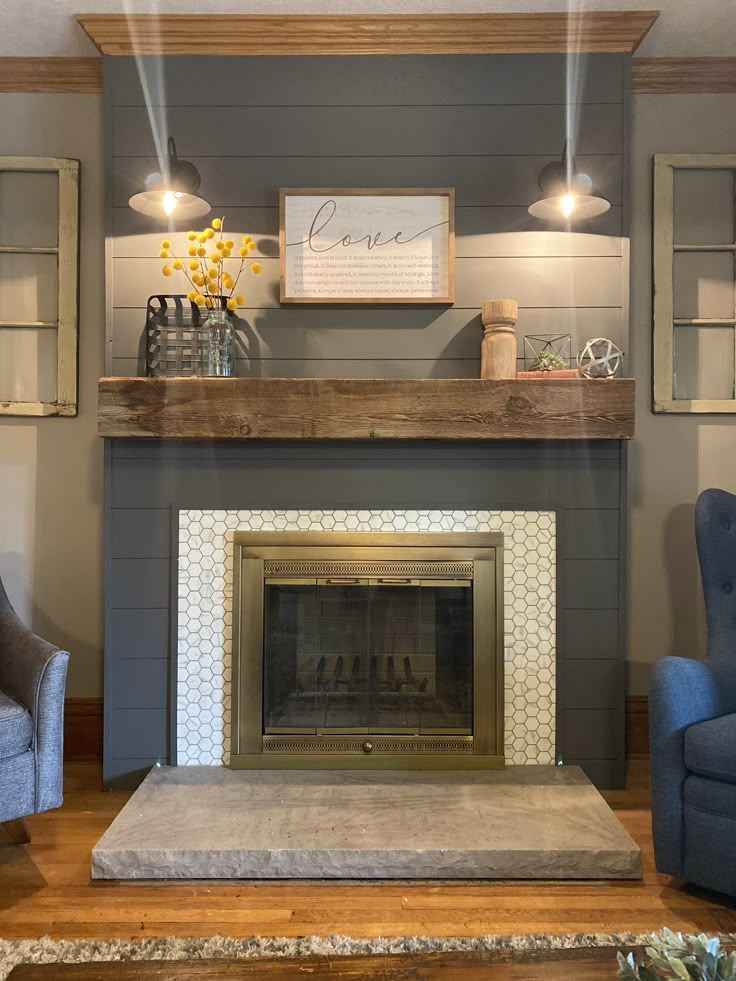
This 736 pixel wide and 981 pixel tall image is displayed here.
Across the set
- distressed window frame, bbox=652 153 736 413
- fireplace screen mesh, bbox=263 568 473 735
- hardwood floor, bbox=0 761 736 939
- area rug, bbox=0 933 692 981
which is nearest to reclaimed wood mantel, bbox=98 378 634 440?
distressed window frame, bbox=652 153 736 413

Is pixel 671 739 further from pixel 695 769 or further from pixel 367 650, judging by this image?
pixel 367 650

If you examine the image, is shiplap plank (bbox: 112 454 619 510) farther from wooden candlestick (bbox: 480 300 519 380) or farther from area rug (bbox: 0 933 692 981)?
area rug (bbox: 0 933 692 981)

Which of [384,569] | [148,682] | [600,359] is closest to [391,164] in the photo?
[600,359]

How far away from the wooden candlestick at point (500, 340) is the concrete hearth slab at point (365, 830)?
4.48ft

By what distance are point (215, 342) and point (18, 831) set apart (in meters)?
1.63

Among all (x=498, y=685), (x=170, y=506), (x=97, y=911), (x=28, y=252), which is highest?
(x=28, y=252)

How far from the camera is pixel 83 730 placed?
294 cm

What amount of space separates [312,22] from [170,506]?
1.71m

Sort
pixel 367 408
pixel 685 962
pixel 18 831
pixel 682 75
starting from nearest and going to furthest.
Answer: pixel 685 962
pixel 18 831
pixel 367 408
pixel 682 75

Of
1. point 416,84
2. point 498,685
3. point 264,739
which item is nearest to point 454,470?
point 498,685

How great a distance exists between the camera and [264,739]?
8.75ft

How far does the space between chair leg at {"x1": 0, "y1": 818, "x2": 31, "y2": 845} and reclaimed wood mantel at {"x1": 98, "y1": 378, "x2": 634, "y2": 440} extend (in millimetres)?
1218

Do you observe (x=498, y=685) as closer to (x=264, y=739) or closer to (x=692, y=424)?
(x=264, y=739)

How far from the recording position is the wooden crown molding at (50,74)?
2.84 m
